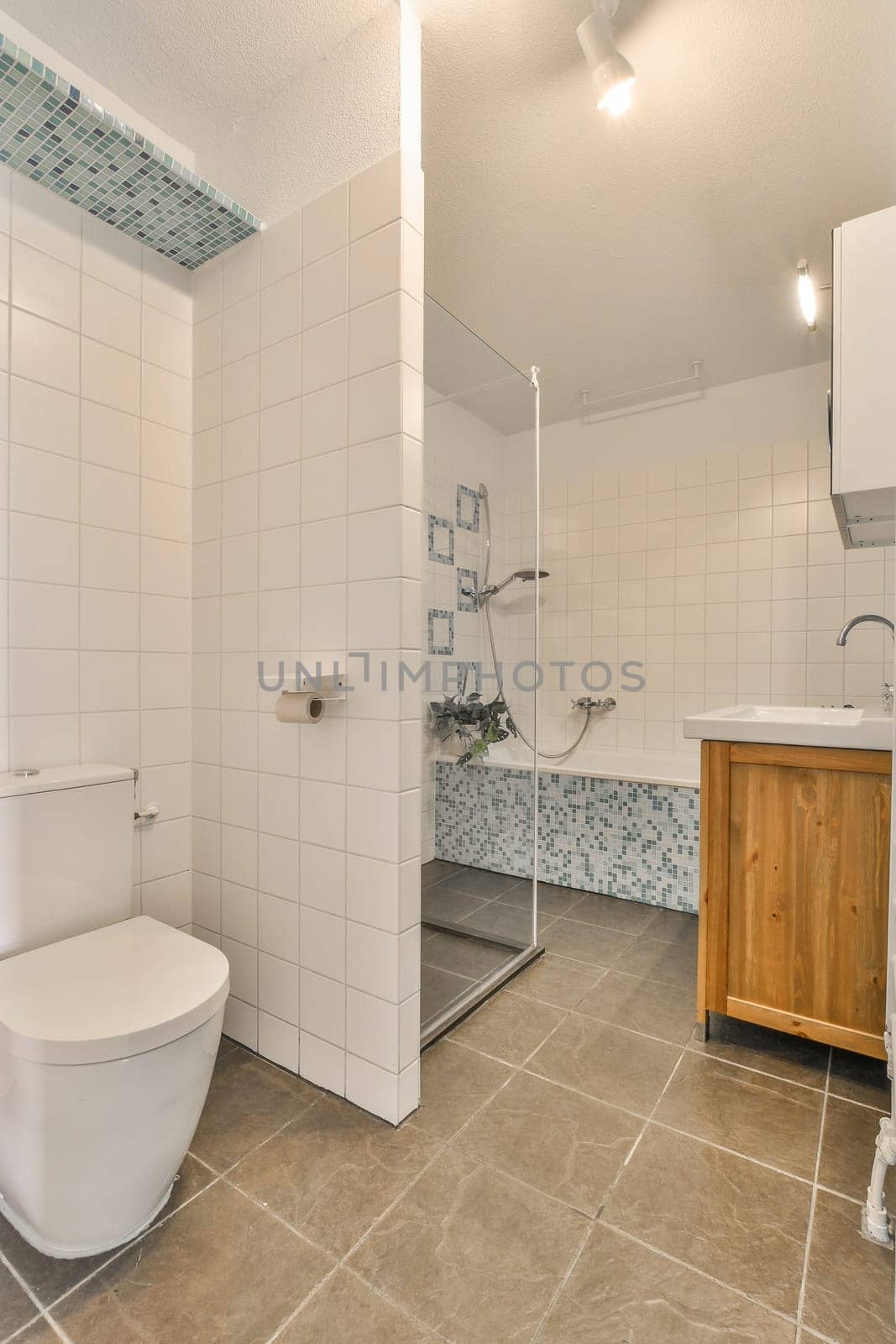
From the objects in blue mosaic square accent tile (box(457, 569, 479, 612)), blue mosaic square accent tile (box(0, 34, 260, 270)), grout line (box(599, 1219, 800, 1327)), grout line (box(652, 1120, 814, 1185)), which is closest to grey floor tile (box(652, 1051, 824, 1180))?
grout line (box(652, 1120, 814, 1185))

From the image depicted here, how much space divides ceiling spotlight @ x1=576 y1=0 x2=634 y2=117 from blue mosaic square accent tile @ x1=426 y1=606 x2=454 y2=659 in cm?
126

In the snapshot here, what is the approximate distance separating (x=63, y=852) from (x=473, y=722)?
3.82 ft

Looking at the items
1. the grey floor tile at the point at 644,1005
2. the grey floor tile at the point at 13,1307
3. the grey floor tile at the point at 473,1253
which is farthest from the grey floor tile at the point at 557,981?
the grey floor tile at the point at 13,1307

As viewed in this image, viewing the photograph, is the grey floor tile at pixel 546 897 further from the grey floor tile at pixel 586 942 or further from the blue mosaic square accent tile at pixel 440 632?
the blue mosaic square accent tile at pixel 440 632

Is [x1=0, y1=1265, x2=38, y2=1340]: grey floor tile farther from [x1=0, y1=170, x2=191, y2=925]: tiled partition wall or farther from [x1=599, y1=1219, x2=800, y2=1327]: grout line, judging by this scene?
[x1=599, y1=1219, x2=800, y2=1327]: grout line

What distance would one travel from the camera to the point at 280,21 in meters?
1.48

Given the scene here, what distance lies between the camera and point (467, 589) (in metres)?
1.99

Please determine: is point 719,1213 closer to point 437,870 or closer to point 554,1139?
point 554,1139

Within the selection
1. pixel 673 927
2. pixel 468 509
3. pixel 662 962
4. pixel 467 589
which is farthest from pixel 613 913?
pixel 468 509

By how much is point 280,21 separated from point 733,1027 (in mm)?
2873

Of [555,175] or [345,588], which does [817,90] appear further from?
[345,588]

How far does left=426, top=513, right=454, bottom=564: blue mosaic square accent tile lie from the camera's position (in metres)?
1.74

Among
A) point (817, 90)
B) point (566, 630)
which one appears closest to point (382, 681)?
point (817, 90)

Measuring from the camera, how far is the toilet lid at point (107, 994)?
1.04 meters
